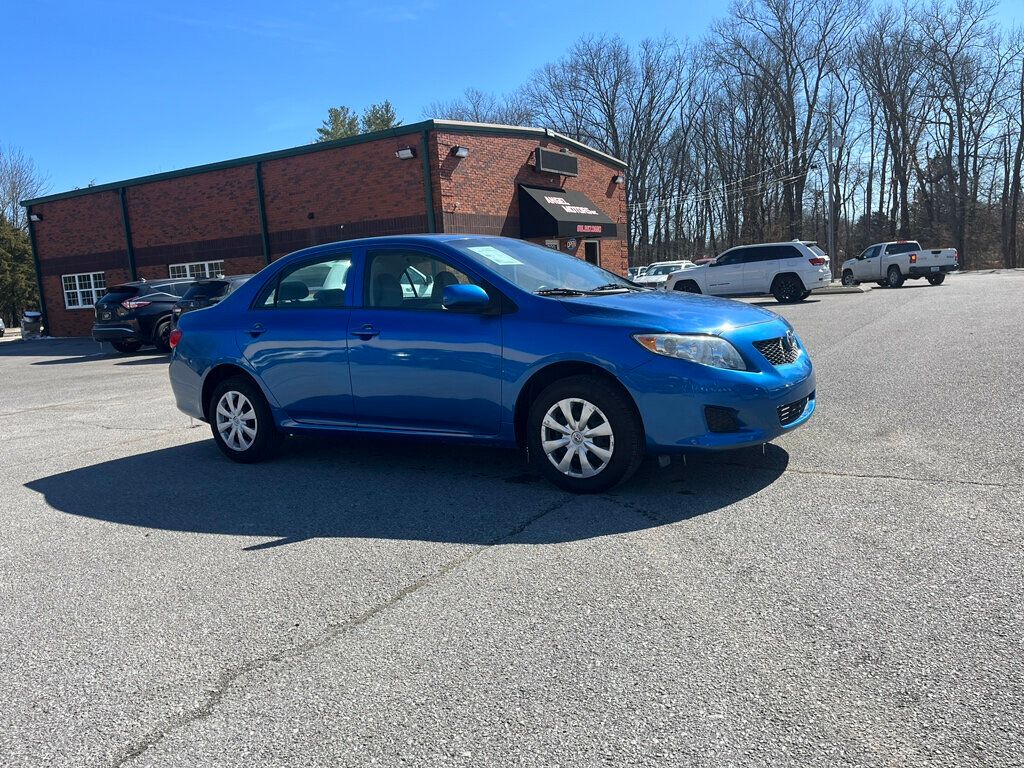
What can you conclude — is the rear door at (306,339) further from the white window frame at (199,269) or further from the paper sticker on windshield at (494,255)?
the white window frame at (199,269)

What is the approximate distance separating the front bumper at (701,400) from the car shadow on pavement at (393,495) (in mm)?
365

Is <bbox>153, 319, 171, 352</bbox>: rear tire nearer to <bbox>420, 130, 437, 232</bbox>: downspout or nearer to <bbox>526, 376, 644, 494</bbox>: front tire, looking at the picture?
<bbox>420, 130, 437, 232</bbox>: downspout

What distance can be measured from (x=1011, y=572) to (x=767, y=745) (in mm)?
1781

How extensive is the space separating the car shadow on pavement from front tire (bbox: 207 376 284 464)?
117 mm

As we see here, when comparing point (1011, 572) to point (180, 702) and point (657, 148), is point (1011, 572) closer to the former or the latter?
point (180, 702)

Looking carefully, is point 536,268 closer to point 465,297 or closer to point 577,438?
point 465,297

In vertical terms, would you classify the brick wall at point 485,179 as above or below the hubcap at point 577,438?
above

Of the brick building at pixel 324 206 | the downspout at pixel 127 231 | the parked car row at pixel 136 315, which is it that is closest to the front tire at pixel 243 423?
the parked car row at pixel 136 315

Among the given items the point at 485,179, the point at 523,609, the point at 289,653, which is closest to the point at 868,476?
the point at 523,609

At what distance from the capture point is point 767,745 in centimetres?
230

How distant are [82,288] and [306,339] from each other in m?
25.9

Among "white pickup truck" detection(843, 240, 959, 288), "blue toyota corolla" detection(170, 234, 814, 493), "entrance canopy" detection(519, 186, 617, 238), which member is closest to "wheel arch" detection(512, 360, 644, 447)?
"blue toyota corolla" detection(170, 234, 814, 493)

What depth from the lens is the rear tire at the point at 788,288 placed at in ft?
74.1

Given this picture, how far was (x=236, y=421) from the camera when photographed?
6.19 meters
